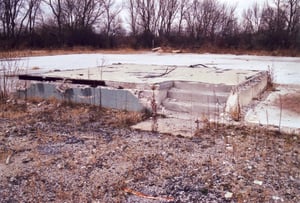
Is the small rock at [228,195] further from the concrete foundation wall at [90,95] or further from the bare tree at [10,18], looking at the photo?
the bare tree at [10,18]

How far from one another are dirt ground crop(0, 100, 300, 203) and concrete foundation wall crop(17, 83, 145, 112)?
687 millimetres

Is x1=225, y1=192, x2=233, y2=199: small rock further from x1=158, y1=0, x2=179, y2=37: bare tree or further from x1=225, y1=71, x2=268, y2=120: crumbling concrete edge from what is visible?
x1=158, y1=0, x2=179, y2=37: bare tree

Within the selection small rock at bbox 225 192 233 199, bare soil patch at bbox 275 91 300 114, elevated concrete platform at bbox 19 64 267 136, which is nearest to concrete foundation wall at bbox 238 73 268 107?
elevated concrete platform at bbox 19 64 267 136

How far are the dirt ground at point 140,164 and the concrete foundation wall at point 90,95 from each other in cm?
69

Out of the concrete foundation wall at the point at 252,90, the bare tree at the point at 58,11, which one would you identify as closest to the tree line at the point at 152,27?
the bare tree at the point at 58,11

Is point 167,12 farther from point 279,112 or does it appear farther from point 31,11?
point 279,112

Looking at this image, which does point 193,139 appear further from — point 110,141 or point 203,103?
point 203,103

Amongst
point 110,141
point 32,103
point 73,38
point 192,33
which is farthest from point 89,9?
point 110,141

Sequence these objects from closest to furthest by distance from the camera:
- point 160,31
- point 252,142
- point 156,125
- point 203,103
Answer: point 252,142 < point 156,125 < point 203,103 < point 160,31

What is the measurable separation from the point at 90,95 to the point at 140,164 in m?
2.68

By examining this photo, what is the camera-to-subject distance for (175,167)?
2928 mm

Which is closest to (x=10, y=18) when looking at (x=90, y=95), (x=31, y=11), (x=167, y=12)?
(x=31, y=11)

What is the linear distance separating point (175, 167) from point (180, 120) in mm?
1682

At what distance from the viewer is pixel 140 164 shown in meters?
3.00
